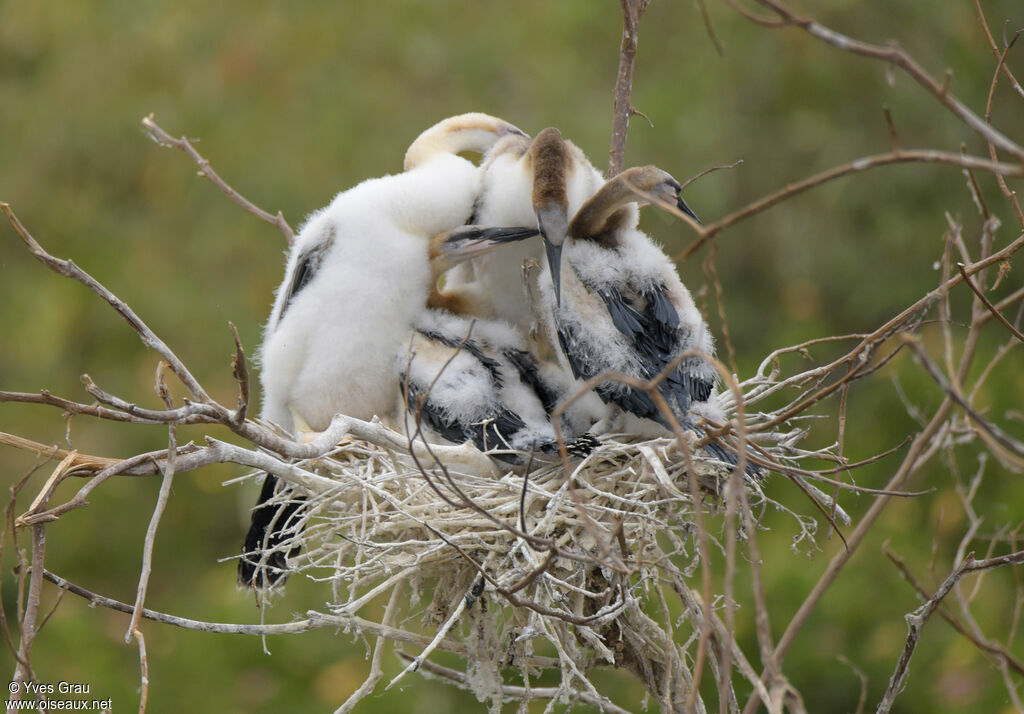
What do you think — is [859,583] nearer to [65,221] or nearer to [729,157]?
[729,157]

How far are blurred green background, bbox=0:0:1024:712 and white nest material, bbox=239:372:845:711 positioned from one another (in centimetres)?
302

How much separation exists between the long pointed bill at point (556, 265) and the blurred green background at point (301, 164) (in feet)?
10.1

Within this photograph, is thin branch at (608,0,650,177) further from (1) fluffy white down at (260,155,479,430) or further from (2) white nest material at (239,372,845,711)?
(2) white nest material at (239,372,845,711)

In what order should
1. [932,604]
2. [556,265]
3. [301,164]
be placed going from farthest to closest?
1. [301,164]
2. [556,265]
3. [932,604]

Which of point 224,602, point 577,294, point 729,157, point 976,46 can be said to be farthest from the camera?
point 729,157

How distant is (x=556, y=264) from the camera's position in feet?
7.32

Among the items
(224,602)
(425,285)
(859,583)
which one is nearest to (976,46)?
(859,583)

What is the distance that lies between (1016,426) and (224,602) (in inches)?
133

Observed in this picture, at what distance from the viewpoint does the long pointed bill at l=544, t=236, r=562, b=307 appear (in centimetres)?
221

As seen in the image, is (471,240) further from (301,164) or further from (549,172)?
(301,164)

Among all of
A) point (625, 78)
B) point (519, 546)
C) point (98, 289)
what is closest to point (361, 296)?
point (625, 78)

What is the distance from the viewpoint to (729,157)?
19.2 ft

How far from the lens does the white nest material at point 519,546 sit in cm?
188

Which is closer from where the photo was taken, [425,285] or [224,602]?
[425,285]
